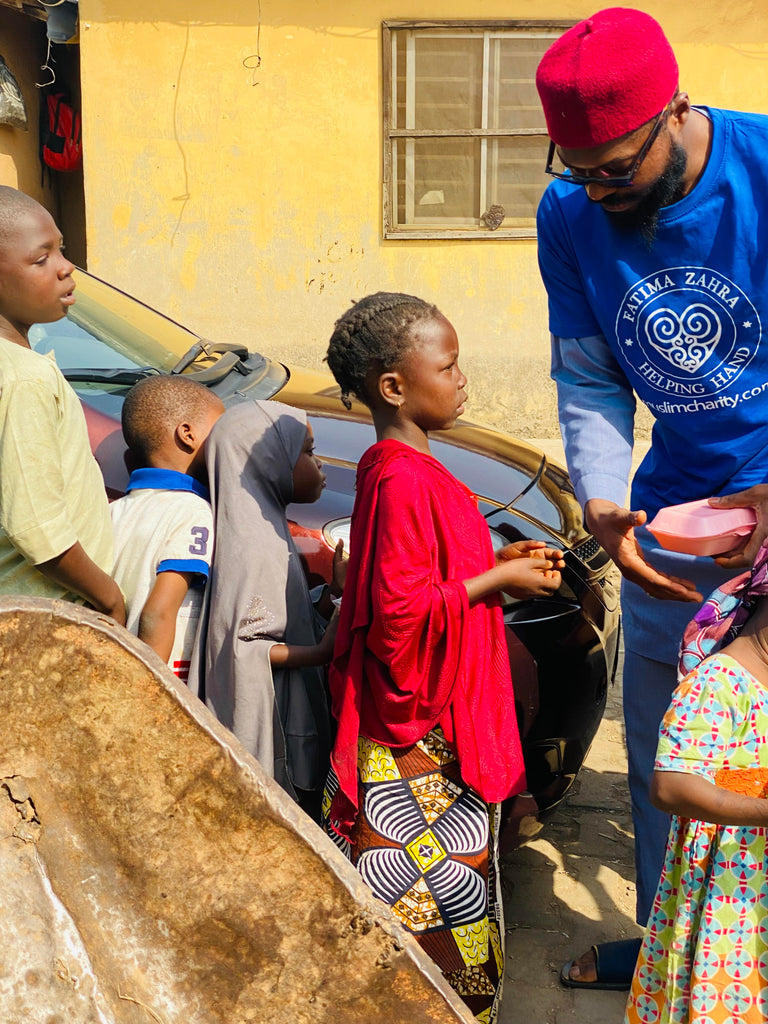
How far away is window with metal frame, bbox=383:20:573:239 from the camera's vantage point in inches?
328

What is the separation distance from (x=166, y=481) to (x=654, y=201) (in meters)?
1.25

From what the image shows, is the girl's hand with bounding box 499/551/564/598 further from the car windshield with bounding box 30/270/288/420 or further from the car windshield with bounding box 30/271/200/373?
the car windshield with bounding box 30/271/200/373

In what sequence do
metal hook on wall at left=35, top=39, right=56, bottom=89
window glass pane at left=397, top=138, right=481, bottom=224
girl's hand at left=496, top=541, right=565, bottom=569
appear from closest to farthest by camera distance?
girl's hand at left=496, top=541, right=565, bottom=569, window glass pane at left=397, top=138, right=481, bottom=224, metal hook on wall at left=35, top=39, right=56, bottom=89

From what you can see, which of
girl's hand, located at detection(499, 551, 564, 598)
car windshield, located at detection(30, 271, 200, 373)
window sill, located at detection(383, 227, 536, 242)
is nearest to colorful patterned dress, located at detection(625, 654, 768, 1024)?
girl's hand, located at detection(499, 551, 564, 598)

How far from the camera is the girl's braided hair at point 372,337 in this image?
7.01ft

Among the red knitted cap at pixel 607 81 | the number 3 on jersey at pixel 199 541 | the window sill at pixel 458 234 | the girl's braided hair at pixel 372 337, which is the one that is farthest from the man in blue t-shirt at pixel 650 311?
the window sill at pixel 458 234

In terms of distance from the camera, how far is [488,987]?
209cm

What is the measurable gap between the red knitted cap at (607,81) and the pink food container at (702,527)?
73cm

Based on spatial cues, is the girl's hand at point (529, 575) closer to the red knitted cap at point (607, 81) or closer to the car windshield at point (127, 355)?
the red knitted cap at point (607, 81)

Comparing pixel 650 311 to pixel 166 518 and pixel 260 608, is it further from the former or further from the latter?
pixel 166 518

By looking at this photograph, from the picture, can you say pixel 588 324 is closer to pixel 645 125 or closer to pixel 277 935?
pixel 645 125

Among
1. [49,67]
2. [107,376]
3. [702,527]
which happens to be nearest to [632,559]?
[702,527]

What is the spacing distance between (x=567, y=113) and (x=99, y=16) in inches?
299

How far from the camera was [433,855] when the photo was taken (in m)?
2.06
